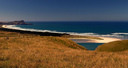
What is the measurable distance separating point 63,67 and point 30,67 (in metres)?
2.17

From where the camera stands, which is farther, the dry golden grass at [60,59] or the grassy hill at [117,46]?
the grassy hill at [117,46]

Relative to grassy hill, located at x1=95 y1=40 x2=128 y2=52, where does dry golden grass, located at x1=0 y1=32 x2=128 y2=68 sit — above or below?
above

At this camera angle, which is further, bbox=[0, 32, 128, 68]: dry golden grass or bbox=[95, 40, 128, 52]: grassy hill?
bbox=[95, 40, 128, 52]: grassy hill

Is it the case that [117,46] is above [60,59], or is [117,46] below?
below

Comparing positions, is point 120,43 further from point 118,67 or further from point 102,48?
point 118,67

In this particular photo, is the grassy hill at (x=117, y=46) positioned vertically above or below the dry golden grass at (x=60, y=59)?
below

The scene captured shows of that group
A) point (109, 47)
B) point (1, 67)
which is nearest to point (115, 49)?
point (109, 47)

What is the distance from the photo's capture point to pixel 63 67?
643 centimetres

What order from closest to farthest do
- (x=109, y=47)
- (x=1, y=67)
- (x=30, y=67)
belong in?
(x=1, y=67), (x=30, y=67), (x=109, y=47)

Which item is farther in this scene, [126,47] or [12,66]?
[126,47]

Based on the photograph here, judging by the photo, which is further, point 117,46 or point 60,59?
point 117,46

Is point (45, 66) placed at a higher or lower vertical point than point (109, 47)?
higher

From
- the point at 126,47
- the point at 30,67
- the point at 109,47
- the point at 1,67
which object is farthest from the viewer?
the point at 109,47

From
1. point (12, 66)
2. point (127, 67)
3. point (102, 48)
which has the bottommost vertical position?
point (102, 48)
